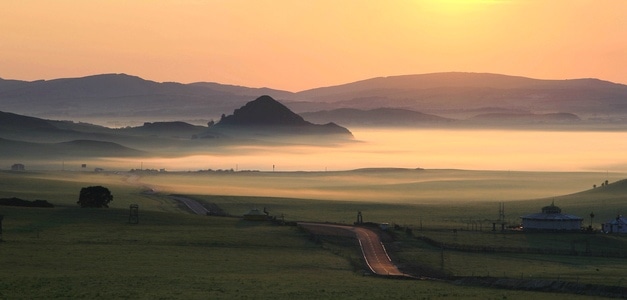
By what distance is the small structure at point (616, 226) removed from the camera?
268ft

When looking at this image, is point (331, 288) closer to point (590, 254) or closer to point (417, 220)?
point (590, 254)

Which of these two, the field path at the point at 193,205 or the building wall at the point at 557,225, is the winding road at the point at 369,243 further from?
the building wall at the point at 557,225

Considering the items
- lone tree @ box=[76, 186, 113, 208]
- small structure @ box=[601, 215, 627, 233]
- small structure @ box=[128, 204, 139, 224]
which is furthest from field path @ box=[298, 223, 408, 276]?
small structure @ box=[601, 215, 627, 233]

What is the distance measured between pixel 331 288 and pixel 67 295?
10.1m

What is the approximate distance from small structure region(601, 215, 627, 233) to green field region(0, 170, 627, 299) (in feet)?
17.3

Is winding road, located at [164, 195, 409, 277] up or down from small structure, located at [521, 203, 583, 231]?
down

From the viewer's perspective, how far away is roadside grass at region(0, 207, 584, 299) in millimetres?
47938

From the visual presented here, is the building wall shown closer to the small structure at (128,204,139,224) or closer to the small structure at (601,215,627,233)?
the small structure at (601,215,627,233)

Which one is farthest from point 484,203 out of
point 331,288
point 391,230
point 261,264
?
point 331,288

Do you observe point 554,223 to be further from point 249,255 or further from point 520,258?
point 249,255

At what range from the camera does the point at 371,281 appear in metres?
53.4

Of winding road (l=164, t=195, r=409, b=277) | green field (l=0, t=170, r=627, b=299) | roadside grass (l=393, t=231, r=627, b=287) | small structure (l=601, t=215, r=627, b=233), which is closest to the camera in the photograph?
green field (l=0, t=170, r=627, b=299)

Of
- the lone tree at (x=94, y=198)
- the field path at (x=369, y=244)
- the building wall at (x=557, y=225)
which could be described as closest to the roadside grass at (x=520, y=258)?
the field path at (x=369, y=244)

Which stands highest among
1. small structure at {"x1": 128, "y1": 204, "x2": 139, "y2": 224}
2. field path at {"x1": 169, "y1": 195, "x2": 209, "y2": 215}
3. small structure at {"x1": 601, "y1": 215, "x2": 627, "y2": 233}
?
field path at {"x1": 169, "y1": 195, "x2": 209, "y2": 215}
